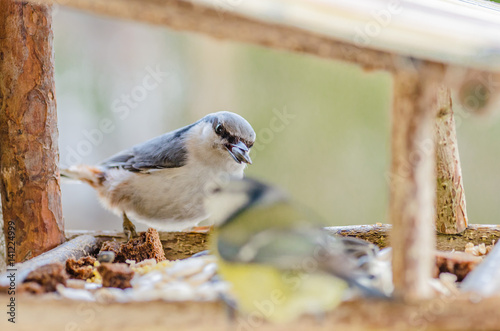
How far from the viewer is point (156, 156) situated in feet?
9.17

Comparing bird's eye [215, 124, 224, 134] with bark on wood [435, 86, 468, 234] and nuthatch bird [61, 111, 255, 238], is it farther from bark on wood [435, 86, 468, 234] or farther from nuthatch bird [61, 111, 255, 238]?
bark on wood [435, 86, 468, 234]

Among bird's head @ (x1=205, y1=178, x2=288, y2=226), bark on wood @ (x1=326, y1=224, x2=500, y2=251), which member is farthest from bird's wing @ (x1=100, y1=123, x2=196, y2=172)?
bird's head @ (x1=205, y1=178, x2=288, y2=226)

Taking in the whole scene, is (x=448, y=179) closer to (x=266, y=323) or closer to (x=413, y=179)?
(x=413, y=179)

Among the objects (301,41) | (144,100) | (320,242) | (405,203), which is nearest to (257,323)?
(320,242)

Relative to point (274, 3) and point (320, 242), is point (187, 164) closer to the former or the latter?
point (320, 242)

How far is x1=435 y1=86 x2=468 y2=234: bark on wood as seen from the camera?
2527 mm

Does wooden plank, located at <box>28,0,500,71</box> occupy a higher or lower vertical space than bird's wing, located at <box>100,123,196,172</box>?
higher

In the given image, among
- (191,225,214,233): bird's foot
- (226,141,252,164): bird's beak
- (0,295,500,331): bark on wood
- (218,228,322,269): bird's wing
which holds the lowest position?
(0,295,500,331): bark on wood

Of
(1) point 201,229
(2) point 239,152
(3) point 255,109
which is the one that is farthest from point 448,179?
(3) point 255,109

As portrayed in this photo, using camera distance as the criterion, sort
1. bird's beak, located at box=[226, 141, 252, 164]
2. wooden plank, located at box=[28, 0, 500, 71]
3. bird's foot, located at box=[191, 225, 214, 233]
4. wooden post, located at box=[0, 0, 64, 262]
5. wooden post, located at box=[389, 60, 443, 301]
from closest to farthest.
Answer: wooden plank, located at box=[28, 0, 500, 71] → wooden post, located at box=[389, 60, 443, 301] → wooden post, located at box=[0, 0, 64, 262] → bird's beak, located at box=[226, 141, 252, 164] → bird's foot, located at box=[191, 225, 214, 233]

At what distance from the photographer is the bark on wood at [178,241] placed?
2.62 meters

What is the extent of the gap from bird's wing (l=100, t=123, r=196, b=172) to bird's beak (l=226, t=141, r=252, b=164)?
0.30 meters

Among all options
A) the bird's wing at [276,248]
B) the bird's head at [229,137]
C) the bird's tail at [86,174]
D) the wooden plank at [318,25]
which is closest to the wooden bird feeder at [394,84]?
the wooden plank at [318,25]

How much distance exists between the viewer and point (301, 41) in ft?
3.98
